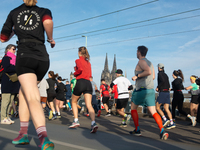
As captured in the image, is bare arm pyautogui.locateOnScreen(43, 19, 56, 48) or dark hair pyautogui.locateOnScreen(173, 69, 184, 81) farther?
dark hair pyautogui.locateOnScreen(173, 69, 184, 81)

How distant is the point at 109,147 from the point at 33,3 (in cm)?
220

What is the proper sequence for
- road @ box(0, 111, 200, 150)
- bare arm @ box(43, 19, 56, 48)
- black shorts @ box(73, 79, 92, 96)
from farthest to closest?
1. black shorts @ box(73, 79, 92, 96)
2. road @ box(0, 111, 200, 150)
3. bare arm @ box(43, 19, 56, 48)

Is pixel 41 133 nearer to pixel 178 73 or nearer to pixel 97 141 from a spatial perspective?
pixel 97 141

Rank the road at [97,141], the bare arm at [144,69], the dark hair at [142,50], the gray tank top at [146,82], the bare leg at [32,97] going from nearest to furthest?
the bare leg at [32,97], the road at [97,141], the bare arm at [144,69], the gray tank top at [146,82], the dark hair at [142,50]

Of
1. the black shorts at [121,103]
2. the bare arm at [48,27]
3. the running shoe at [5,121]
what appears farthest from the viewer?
the black shorts at [121,103]

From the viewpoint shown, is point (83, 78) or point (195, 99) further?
point (195, 99)

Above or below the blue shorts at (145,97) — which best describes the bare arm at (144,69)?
above

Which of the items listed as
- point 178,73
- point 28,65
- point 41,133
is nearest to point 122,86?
point 178,73

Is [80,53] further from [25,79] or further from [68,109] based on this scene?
[68,109]

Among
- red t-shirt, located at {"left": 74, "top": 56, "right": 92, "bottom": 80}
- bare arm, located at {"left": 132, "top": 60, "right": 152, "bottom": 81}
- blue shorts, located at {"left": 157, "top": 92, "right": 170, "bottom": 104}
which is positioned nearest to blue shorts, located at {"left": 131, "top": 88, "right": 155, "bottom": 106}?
bare arm, located at {"left": 132, "top": 60, "right": 152, "bottom": 81}

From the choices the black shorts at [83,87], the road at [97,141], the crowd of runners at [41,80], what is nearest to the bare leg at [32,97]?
the crowd of runners at [41,80]

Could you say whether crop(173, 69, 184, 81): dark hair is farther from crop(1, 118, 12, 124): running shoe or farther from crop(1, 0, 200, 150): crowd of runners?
crop(1, 118, 12, 124): running shoe

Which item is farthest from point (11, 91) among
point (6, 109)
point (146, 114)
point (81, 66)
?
point (146, 114)

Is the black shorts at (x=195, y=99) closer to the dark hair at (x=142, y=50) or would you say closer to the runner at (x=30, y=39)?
the dark hair at (x=142, y=50)
